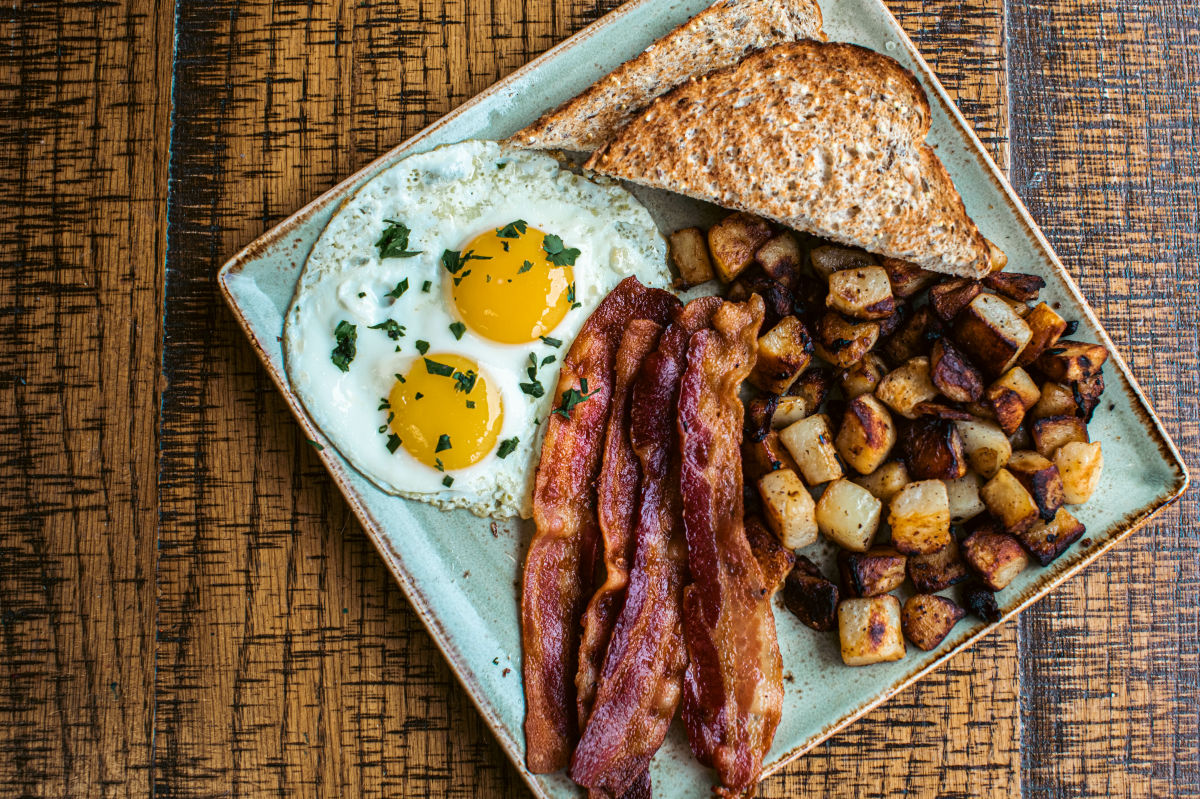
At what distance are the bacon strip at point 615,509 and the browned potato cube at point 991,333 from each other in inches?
35.3

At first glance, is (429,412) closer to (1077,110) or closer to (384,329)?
(384,329)

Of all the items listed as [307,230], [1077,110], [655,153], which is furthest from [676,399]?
[1077,110]

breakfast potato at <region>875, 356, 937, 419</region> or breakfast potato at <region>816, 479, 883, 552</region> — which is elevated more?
breakfast potato at <region>875, 356, 937, 419</region>

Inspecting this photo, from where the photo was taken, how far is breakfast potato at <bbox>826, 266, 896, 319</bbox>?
1.97 m

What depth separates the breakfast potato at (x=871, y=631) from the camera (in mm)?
1976

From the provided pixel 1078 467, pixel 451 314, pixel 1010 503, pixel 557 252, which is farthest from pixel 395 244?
pixel 1078 467

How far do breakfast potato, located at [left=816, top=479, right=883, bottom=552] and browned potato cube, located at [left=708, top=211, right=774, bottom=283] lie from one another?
0.73 metres

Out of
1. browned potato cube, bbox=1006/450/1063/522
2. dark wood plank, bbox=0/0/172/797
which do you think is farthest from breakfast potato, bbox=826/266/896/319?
dark wood plank, bbox=0/0/172/797

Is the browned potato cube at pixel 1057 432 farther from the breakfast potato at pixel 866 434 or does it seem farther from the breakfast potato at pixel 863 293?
the breakfast potato at pixel 863 293

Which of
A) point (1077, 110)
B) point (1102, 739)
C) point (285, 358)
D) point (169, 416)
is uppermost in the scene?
point (1077, 110)

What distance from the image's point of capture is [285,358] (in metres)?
2.10

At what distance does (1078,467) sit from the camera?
1959 millimetres

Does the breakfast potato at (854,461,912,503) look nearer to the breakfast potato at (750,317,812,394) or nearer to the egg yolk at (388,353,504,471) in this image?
the breakfast potato at (750,317,812,394)

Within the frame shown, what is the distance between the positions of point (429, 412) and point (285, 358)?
505mm
